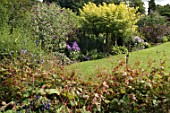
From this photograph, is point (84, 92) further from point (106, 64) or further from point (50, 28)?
point (50, 28)

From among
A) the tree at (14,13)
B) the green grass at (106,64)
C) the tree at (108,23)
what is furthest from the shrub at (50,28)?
the green grass at (106,64)

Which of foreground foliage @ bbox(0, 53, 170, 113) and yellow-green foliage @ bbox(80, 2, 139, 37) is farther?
yellow-green foliage @ bbox(80, 2, 139, 37)

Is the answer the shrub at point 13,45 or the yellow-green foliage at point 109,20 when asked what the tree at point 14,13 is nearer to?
the shrub at point 13,45

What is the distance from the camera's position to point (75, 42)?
9.55 metres

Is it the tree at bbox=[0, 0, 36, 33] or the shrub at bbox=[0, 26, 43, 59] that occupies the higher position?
the tree at bbox=[0, 0, 36, 33]

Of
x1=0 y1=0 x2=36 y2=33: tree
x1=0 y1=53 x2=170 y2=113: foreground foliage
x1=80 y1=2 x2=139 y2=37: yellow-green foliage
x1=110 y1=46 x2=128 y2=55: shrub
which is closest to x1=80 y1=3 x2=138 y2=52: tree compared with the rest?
x1=80 y1=2 x2=139 y2=37: yellow-green foliage

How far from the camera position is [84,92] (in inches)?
116

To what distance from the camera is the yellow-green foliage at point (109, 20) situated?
10102 mm

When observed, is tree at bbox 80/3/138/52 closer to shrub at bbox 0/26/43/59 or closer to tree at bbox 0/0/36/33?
tree at bbox 0/0/36/33

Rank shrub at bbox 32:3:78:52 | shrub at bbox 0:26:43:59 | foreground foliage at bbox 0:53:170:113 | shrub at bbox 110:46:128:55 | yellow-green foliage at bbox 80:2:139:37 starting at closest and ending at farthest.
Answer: foreground foliage at bbox 0:53:170:113, shrub at bbox 0:26:43:59, shrub at bbox 32:3:78:52, shrub at bbox 110:46:128:55, yellow-green foliage at bbox 80:2:139:37

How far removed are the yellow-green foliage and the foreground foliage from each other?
6.94 metres

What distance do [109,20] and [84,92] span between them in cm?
746

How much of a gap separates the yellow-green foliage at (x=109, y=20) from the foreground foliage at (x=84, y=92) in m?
6.94

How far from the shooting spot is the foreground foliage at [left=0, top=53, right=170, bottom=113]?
272cm
